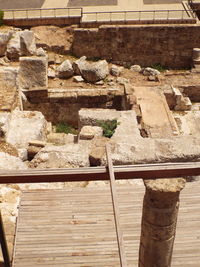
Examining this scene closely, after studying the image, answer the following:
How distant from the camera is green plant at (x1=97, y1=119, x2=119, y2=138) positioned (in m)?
9.77

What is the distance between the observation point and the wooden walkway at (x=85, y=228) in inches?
246

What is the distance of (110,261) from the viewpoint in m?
6.25

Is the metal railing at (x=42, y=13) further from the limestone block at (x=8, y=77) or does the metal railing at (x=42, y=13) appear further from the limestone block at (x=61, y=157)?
the limestone block at (x=61, y=157)

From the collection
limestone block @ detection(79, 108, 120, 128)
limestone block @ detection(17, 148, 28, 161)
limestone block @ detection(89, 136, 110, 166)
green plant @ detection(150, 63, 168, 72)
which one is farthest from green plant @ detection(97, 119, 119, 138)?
green plant @ detection(150, 63, 168, 72)

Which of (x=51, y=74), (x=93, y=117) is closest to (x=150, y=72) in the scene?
(x=51, y=74)

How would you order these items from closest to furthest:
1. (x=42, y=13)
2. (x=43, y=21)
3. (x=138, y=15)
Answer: (x=43, y=21)
(x=138, y=15)
(x=42, y=13)

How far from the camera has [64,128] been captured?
12.3m

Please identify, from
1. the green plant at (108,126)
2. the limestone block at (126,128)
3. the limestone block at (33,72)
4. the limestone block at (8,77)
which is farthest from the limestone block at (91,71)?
the green plant at (108,126)

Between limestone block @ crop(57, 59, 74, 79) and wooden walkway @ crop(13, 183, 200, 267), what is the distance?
8.28 meters

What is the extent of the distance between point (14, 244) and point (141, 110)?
660 cm

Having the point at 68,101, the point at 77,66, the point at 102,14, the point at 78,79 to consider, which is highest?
the point at 102,14

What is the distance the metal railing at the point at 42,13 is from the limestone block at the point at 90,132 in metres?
8.82

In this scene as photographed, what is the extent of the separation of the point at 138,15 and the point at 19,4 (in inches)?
229

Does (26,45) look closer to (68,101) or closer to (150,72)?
(68,101)
